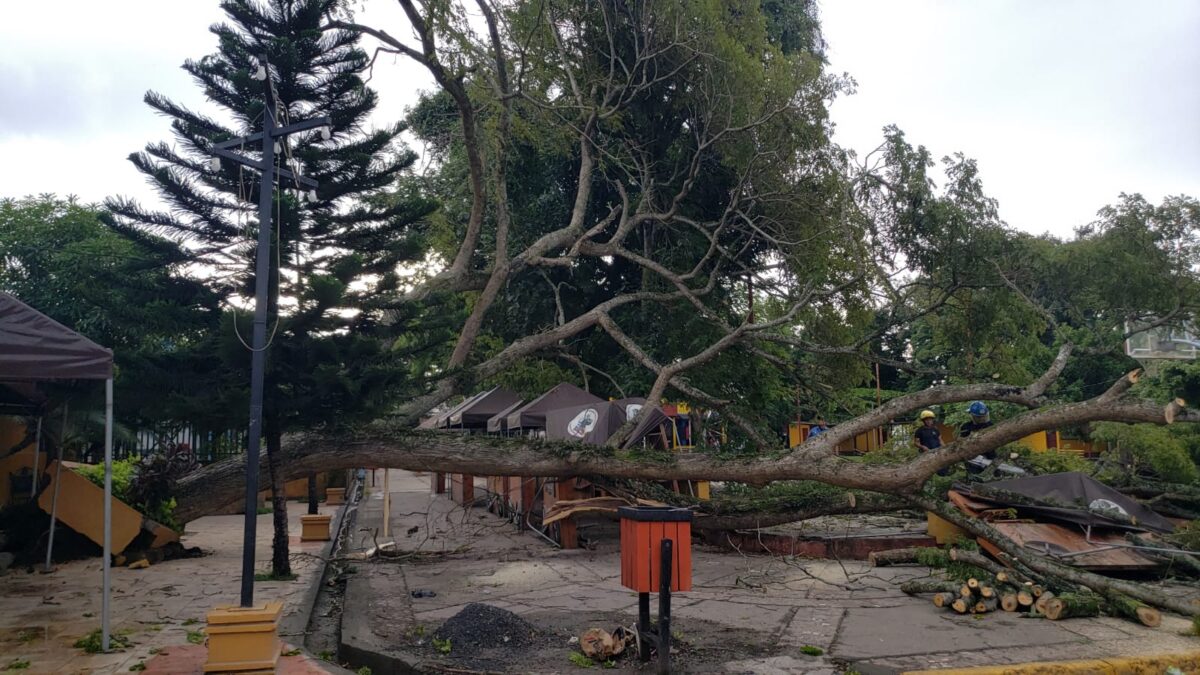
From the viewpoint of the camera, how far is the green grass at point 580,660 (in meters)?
5.91

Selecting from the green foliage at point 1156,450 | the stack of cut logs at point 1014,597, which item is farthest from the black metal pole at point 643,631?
the green foliage at point 1156,450

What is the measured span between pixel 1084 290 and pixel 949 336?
3309 mm

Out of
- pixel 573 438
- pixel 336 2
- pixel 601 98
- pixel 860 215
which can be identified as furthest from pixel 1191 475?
pixel 336 2

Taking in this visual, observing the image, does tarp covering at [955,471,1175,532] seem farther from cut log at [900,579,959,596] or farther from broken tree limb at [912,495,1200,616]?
cut log at [900,579,959,596]

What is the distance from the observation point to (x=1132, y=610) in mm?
7215

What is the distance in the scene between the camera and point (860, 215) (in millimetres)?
15164

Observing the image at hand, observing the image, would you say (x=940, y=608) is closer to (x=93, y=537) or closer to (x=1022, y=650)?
(x=1022, y=650)

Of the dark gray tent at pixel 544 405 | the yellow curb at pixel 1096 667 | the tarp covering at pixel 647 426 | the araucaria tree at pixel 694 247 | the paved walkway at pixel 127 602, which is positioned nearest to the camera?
the yellow curb at pixel 1096 667

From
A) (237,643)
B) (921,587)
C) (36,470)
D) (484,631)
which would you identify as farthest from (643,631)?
(36,470)

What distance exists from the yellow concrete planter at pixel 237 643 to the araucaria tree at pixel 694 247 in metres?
4.87

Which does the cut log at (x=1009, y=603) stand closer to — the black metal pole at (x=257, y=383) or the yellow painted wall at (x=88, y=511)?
the black metal pole at (x=257, y=383)

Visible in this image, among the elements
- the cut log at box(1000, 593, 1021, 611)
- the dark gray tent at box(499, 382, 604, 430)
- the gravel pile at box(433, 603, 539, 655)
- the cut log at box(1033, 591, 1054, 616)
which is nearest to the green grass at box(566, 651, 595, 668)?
the gravel pile at box(433, 603, 539, 655)

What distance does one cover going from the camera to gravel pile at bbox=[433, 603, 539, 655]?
6.35m

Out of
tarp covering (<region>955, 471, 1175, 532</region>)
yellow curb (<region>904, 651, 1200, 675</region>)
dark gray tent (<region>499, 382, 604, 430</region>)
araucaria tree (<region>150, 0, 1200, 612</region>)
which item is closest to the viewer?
yellow curb (<region>904, 651, 1200, 675</region>)
